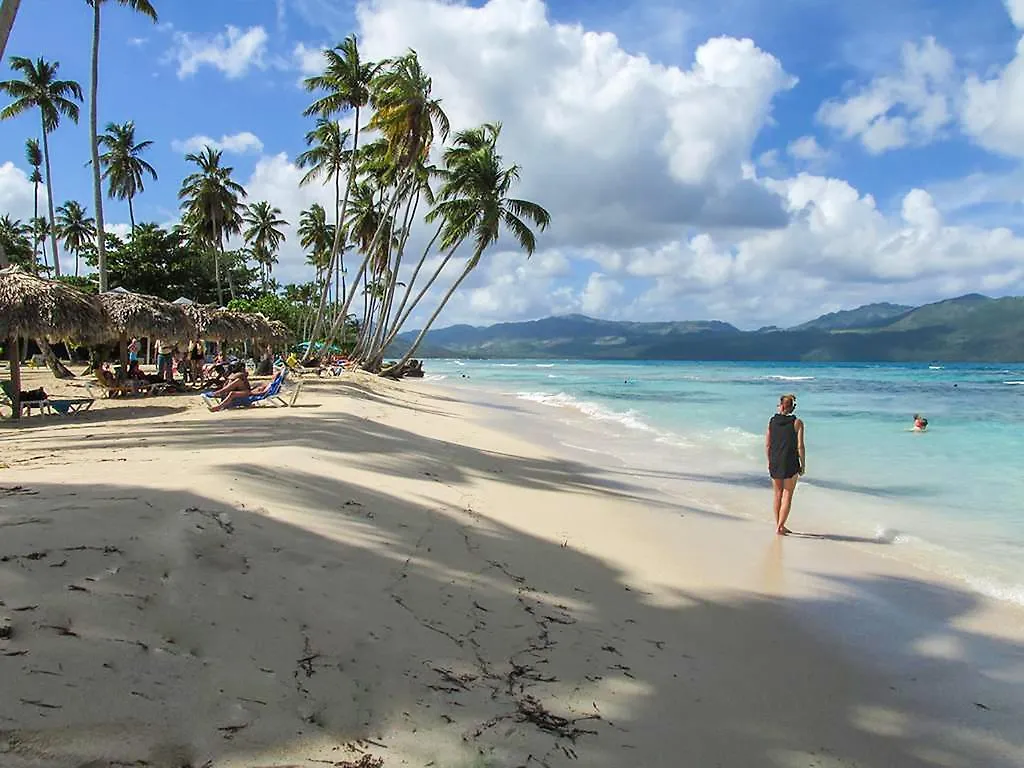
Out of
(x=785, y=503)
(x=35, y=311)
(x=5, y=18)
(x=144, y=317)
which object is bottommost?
(x=785, y=503)

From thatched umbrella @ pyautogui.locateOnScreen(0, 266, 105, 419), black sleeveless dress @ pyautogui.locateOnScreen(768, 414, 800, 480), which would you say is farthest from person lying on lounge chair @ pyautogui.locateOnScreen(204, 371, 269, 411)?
black sleeveless dress @ pyautogui.locateOnScreen(768, 414, 800, 480)

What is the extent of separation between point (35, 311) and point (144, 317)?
12.5 ft

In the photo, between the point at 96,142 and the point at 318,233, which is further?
the point at 318,233

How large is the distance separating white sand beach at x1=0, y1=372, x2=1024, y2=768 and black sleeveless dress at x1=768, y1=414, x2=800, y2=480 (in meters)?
0.75

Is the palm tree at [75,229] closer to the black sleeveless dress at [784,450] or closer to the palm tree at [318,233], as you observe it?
the palm tree at [318,233]

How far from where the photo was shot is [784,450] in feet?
19.7

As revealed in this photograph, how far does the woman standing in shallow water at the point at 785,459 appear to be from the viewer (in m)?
5.98

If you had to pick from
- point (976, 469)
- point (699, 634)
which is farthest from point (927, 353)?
point (699, 634)

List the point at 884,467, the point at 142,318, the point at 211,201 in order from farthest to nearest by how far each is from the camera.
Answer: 1. the point at 211,201
2. the point at 142,318
3. the point at 884,467

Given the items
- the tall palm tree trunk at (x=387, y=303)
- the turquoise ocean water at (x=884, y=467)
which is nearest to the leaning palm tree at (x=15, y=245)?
the tall palm tree trunk at (x=387, y=303)

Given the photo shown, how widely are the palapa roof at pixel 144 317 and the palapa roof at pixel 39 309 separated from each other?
1927 mm

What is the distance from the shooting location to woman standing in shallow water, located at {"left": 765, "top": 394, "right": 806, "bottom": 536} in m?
5.98

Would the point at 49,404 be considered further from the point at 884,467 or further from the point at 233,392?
the point at 884,467

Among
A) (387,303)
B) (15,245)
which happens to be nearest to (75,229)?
(15,245)
